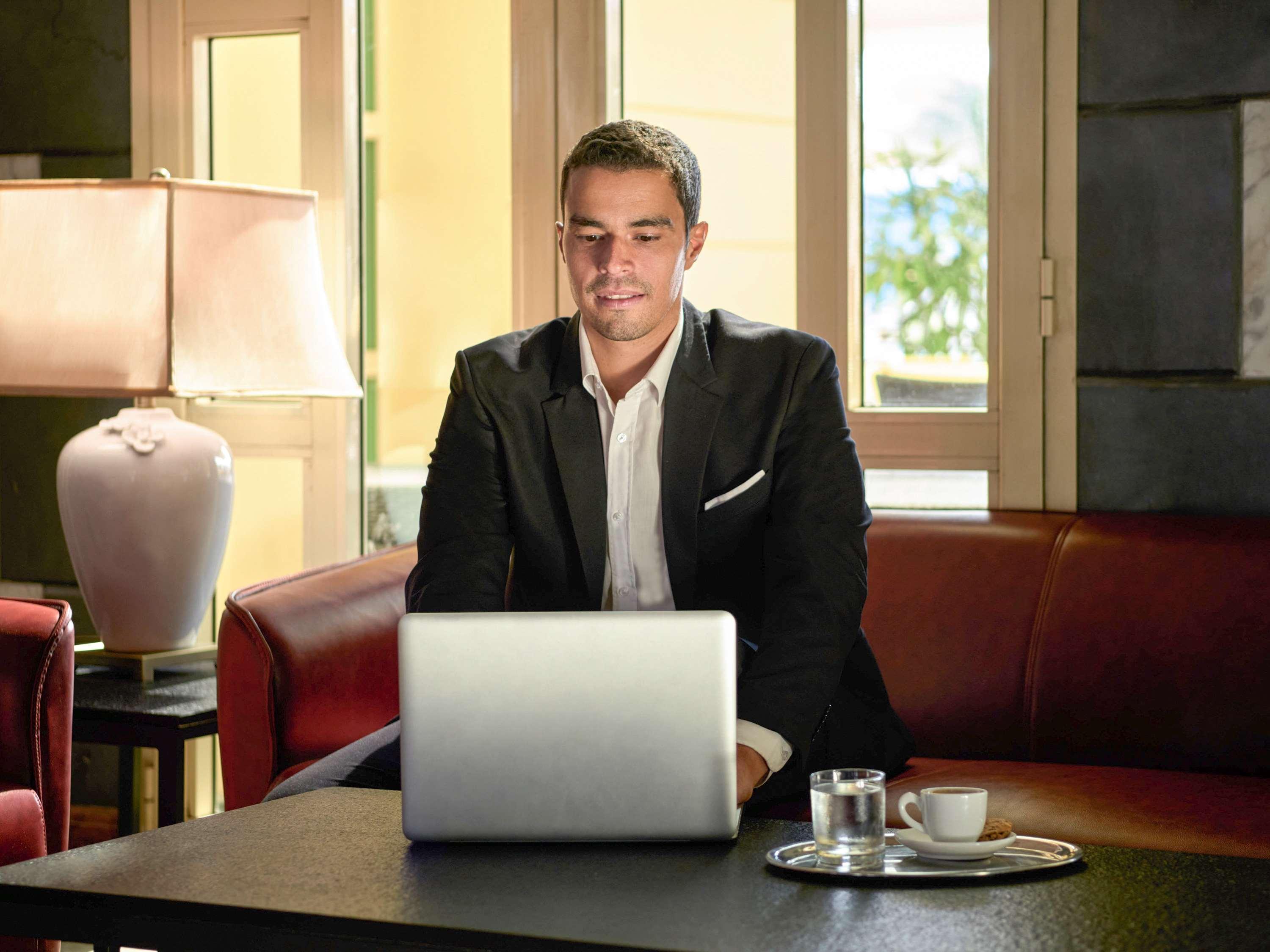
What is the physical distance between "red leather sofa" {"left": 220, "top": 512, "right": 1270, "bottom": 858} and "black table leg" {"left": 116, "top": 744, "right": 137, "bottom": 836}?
1.52 ft

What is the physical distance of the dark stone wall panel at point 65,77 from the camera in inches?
133

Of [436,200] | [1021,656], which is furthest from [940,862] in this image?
[436,200]

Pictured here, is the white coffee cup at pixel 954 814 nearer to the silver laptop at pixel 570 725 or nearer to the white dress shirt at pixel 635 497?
the silver laptop at pixel 570 725

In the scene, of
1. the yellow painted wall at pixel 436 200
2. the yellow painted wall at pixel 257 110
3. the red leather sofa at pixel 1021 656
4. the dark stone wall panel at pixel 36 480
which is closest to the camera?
the red leather sofa at pixel 1021 656

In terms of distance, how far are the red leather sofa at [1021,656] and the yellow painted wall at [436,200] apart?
2.67 feet

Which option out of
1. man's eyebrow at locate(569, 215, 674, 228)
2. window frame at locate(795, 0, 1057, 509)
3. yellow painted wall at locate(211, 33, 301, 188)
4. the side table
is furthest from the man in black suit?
yellow painted wall at locate(211, 33, 301, 188)

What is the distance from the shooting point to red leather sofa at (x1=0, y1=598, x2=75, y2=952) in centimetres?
224

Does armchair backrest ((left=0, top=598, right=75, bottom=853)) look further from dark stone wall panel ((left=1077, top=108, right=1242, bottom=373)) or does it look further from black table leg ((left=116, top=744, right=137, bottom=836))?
dark stone wall panel ((left=1077, top=108, right=1242, bottom=373))

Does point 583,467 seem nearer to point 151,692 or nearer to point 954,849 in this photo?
point 954,849

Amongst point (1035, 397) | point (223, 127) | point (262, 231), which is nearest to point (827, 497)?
point (1035, 397)

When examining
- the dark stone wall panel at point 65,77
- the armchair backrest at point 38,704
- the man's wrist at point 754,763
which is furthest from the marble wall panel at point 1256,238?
the dark stone wall panel at point 65,77

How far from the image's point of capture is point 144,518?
103 inches

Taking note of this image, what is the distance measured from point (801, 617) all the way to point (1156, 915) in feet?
2.40

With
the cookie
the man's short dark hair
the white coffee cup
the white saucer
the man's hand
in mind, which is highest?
the man's short dark hair
